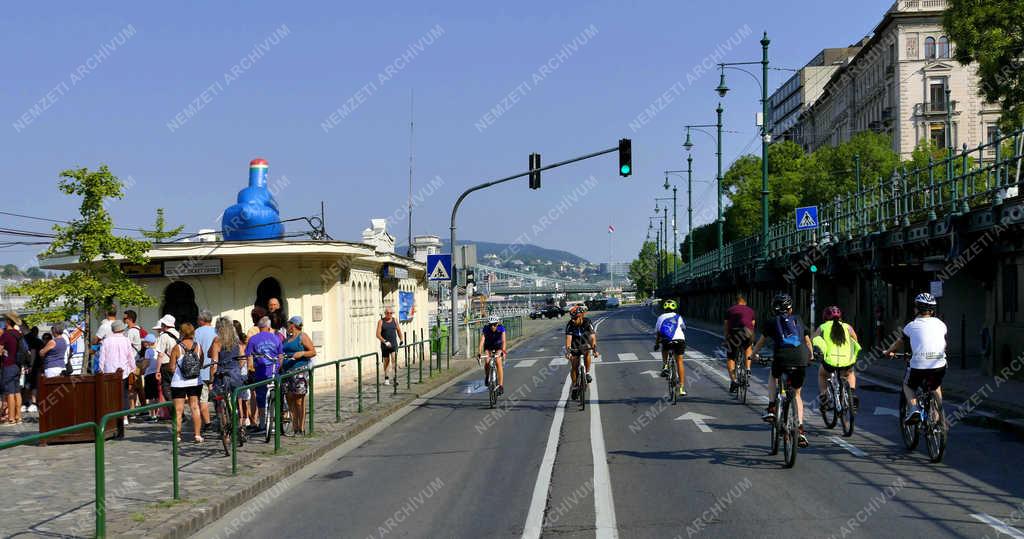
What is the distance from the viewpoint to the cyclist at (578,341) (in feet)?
56.6

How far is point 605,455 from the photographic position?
11.9m

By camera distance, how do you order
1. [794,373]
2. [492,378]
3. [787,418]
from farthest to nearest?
[492,378] → [794,373] → [787,418]

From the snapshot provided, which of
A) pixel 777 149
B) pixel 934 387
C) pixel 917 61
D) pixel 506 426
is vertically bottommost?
pixel 506 426

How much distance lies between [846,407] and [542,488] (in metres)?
4.97

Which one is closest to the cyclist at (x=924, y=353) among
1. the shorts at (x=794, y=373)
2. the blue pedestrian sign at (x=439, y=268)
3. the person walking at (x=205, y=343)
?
the shorts at (x=794, y=373)

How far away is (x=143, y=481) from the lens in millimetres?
10047

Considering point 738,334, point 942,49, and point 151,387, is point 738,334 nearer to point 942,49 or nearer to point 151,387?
point 151,387

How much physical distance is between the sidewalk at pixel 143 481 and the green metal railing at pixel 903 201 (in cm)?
1248

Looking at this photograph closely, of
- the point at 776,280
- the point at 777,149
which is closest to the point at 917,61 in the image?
the point at 777,149

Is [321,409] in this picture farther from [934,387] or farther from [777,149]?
[777,149]

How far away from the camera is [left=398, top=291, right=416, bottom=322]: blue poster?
100ft

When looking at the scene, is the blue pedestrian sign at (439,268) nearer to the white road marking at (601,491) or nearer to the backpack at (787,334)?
the white road marking at (601,491)

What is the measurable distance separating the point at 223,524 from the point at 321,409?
28.3 feet

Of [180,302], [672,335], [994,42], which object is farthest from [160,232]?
[994,42]
